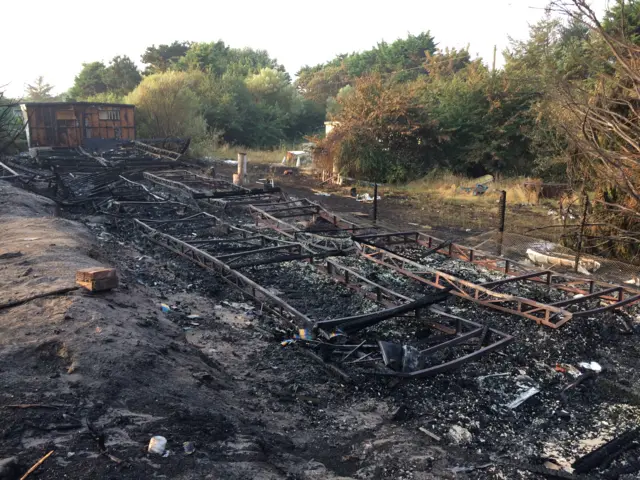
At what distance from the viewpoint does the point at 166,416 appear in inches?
150

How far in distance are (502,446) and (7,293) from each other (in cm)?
554

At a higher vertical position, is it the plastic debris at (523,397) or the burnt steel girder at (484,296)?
the burnt steel girder at (484,296)

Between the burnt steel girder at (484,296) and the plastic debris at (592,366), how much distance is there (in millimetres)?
507

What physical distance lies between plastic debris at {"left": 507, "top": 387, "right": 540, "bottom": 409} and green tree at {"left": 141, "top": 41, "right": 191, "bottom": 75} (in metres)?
40.9

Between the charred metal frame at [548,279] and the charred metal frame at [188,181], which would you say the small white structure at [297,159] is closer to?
the charred metal frame at [188,181]

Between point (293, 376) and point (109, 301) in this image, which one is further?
point (109, 301)

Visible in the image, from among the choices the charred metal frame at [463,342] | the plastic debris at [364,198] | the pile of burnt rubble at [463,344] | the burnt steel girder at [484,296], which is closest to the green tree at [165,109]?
the plastic debris at [364,198]

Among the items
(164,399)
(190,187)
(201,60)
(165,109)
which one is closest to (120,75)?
(201,60)

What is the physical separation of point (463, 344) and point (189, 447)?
3.59 meters

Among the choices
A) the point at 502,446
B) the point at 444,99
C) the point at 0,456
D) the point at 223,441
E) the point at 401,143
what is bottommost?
the point at 502,446

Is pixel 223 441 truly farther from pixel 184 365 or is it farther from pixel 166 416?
pixel 184 365

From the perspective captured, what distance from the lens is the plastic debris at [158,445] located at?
3340mm

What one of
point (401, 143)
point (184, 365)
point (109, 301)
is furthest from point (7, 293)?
point (401, 143)

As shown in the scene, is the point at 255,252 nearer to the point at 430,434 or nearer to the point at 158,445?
the point at 430,434
